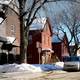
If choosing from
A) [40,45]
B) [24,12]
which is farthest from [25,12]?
[40,45]

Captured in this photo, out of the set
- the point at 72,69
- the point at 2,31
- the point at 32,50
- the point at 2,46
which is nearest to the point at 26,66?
the point at 72,69

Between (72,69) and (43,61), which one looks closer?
(72,69)

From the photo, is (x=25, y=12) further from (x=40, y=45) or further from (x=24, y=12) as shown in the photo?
(x=40, y=45)

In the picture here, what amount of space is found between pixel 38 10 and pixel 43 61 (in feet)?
77.0

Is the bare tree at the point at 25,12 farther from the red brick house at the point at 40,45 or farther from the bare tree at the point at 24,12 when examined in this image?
the red brick house at the point at 40,45

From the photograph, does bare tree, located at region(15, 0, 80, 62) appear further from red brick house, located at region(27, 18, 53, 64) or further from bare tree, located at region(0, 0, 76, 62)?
red brick house, located at region(27, 18, 53, 64)

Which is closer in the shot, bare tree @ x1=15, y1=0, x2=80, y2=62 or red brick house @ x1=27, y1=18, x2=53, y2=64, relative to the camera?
bare tree @ x1=15, y1=0, x2=80, y2=62

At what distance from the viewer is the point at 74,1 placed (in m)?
41.7

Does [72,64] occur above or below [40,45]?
below

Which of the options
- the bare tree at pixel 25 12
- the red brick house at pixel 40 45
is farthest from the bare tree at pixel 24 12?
the red brick house at pixel 40 45

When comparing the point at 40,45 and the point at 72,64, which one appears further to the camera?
the point at 40,45

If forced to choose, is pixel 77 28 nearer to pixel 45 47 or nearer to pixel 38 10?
pixel 45 47

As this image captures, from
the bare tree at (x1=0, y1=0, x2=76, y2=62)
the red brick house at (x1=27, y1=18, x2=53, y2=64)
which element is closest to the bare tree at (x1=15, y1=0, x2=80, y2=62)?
the bare tree at (x1=0, y1=0, x2=76, y2=62)

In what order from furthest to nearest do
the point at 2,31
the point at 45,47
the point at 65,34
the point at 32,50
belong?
the point at 65,34 < the point at 45,47 < the point at 32,50 < the point at 2,31
